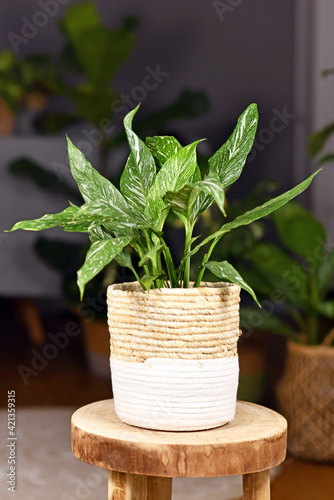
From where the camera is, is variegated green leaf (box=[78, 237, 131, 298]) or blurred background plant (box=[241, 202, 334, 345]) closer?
variegated green leaf (box=[78, 237, 131, 298])

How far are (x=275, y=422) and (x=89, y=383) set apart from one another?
5.76ft

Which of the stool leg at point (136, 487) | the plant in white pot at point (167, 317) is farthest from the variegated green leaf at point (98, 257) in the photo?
the stool leg at point (136, 487)

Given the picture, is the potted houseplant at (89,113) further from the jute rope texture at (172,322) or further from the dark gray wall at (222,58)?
the jute rope texture at (172,322)

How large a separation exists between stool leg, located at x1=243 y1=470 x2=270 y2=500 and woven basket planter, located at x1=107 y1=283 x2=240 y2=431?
79 mm

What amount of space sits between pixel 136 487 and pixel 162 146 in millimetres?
476

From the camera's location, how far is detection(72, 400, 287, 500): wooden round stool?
2.42 feet

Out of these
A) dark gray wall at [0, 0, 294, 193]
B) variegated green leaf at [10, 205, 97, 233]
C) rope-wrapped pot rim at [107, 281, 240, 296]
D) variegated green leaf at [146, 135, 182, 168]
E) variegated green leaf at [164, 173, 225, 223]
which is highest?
dark gray wall at [0, 0, 294, 193]

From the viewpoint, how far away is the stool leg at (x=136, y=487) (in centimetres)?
79

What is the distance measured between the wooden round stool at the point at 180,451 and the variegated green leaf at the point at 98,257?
0.19 metres

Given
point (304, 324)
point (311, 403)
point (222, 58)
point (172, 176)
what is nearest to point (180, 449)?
point (172, 176)

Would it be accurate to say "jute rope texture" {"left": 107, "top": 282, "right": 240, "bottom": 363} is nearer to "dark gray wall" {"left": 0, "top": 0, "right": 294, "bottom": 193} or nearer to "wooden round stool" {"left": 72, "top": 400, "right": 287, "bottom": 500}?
"wooden round stool" {"left": 72, "top": 400, "right": 287, "bottom": 500}

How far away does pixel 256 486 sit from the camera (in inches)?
31.3

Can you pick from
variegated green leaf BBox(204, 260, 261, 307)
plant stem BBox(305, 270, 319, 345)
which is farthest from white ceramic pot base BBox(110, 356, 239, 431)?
plant stem BBox(305, 270, 319, 345)

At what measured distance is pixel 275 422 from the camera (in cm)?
83
